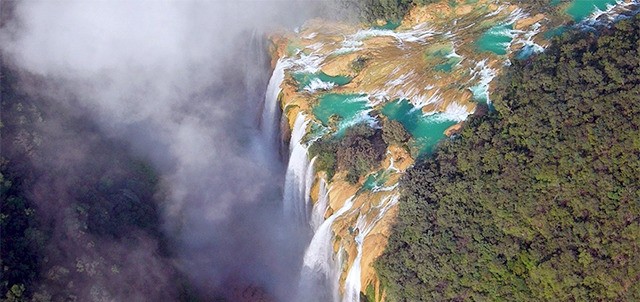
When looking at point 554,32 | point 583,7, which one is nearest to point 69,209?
point 554,32

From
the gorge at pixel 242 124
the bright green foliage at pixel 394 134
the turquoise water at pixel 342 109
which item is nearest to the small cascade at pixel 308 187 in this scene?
the gorge at pixel 242 124

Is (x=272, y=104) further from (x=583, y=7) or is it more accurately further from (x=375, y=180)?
(x=583, y=7)

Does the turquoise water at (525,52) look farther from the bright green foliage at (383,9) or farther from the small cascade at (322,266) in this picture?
the small cascade at (322,266)

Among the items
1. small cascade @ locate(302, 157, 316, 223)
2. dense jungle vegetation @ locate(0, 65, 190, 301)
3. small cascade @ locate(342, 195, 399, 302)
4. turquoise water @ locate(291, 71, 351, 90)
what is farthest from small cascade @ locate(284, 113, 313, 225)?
dense jungle vegetation @ locate(0, 65, 190, 301)

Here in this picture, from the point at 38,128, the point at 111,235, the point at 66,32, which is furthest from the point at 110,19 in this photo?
the point at 111,235

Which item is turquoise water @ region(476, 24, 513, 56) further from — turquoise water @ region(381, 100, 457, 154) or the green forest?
turquoise water @ region(381, 100, 457, 154)

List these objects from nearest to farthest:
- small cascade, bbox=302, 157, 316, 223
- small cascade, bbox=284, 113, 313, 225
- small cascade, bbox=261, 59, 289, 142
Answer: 1. small cascade, bbox=302, 157, 316, 223
2. small cascade, bbox=284, 113, 313, 225
3. small cascade, bbox=261, 59, 289, 142
